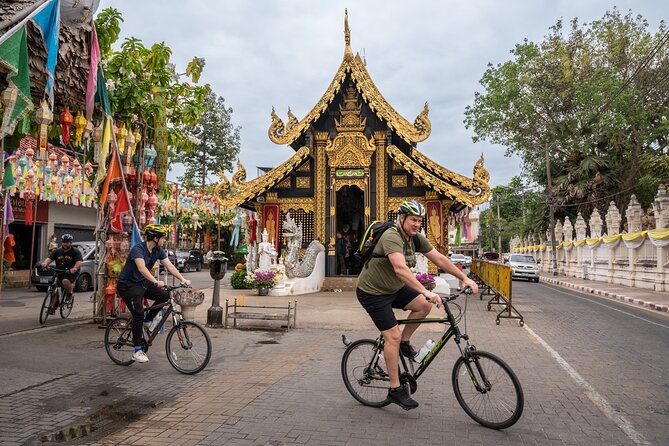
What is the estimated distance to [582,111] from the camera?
34688 millimetres

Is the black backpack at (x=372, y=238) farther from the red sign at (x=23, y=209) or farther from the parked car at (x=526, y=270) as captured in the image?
the parked car at (x=526, y=270)

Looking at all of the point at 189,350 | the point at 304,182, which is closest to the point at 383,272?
the point at 189,350

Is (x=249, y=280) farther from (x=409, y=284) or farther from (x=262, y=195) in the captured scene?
(x=409, y=284)

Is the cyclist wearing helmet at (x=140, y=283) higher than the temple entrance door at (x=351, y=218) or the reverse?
the reverse

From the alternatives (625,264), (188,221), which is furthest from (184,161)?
(625,264)

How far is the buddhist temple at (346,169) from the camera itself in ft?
61.6

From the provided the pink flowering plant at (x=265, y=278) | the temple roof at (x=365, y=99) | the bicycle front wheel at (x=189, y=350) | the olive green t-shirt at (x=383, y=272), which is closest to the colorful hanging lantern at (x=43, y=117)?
the bicycle front wheel at (x=189, y=350)

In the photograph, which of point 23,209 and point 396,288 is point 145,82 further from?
point 23,209

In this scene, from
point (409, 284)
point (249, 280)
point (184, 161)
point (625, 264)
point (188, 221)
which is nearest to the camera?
point (409, 284)

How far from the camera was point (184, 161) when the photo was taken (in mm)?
48406

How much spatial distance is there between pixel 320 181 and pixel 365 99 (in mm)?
3614

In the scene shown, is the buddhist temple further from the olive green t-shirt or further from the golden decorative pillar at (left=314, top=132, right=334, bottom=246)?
the olive green t-shirt

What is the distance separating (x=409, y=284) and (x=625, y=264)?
23.4 metres

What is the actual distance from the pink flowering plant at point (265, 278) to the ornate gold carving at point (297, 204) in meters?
3.71
